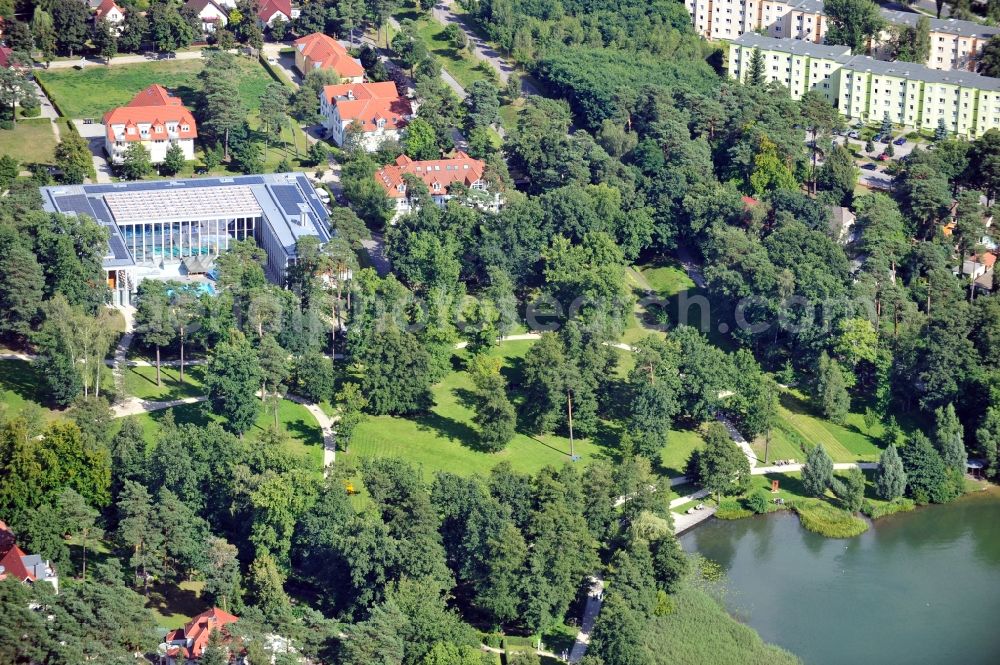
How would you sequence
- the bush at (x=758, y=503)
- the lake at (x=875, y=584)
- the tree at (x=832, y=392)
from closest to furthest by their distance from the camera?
1. the lake at (x=875, y=584)
2. the bush at (x=758, y=503)
3. the tree at (x=832, y=392)

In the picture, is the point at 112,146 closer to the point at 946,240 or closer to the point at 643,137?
the point at 643,137

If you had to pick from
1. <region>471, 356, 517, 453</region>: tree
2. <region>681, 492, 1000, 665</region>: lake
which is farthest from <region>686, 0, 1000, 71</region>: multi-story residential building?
<region>471, 356, 517, 453</region>: tree

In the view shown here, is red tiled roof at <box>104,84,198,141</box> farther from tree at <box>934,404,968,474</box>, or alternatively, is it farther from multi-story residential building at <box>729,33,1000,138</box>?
tree at <box>934,404,968,474</box>

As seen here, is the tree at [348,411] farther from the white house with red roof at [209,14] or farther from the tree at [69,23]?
the white house with red roof at [209,14]

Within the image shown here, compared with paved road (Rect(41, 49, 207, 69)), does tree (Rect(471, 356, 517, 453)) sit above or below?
below

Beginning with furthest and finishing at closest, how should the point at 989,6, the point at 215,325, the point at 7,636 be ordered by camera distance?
1. the point at 989,6
2. the point at 215,325
3. the point at 7,636

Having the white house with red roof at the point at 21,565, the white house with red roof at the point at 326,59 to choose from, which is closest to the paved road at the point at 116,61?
the white house with red roof at the point at 326,59

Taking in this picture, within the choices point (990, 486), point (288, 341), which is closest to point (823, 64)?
point (990, 486)
